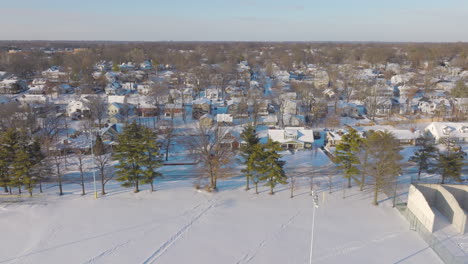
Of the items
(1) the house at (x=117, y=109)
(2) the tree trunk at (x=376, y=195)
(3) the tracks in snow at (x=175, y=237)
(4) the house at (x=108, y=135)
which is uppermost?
(1) the house at (x=117, y=109)

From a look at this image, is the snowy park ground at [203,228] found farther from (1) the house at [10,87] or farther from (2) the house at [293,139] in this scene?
(1) the house at [10,87]

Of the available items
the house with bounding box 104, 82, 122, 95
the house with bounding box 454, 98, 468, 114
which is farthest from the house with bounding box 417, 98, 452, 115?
the house with bounding box 104, 82, 122, 95

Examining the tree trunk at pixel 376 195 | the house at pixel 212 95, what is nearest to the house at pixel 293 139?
the tree trunk at pixel 376 195

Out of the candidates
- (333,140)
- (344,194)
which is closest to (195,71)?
(333,140)

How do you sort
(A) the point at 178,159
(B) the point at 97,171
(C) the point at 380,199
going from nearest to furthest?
1. (C) the point at 380,199
2. (B) the point at 97,171
3. (A) the point at 178,159

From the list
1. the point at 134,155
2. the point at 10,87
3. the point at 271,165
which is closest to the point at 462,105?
the point at 271,165

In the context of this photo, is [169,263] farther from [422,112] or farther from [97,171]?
[422,112]
